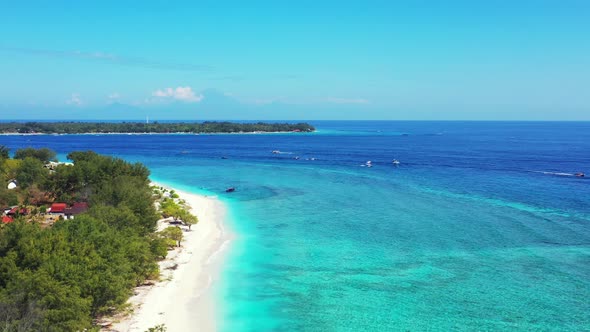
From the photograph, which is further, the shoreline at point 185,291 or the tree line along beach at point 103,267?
the shoreline at point 185,291

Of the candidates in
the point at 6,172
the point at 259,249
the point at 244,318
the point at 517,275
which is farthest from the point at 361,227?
the point at 6,172

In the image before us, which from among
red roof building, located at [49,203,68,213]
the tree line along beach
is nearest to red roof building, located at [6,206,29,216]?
the tree line along beach

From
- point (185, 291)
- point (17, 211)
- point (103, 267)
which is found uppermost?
point (103, 267)

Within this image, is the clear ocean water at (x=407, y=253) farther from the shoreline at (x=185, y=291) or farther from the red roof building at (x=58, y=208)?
the red roof building at (x=58, y=208)

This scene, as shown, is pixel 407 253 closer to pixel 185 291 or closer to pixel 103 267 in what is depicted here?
pixel 185 291

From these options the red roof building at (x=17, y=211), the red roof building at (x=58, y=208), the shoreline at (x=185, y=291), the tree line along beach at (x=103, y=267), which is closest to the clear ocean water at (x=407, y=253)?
the shoreline at (x=185, y=291)

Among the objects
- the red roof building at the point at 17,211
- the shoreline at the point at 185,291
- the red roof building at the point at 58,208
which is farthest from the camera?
the red roof building at the point at 58,208

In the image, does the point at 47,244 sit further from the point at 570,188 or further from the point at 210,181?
the point at 570,188

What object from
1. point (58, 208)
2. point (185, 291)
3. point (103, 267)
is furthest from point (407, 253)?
point (58, 208)
